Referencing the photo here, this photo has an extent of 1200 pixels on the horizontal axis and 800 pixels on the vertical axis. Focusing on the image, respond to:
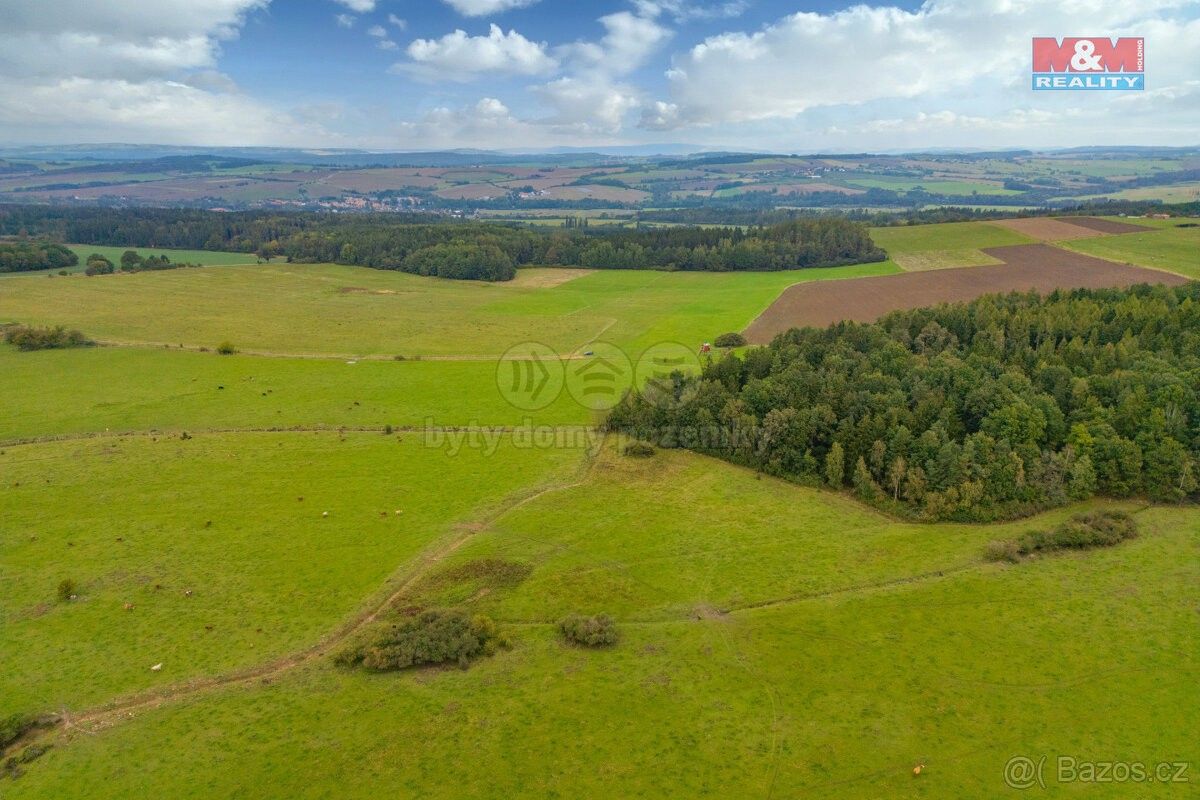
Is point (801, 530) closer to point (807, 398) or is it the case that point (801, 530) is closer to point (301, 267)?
point (807, 398)

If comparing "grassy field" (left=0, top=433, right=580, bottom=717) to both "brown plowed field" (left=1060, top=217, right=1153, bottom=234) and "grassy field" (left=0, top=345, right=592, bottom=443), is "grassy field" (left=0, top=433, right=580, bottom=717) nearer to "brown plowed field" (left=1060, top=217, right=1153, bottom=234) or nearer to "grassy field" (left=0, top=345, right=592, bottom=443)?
"grassy field" (left=0, top=345, right=592, bottom=443)

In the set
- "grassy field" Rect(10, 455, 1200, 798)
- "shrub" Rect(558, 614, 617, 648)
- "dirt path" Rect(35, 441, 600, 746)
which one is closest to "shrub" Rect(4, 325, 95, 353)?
"dirt path" Rect(35, 441, 600, 746)

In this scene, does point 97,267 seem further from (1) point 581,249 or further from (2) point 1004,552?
(2) point 1004,552

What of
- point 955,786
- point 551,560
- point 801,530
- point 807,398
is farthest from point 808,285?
point 955,786

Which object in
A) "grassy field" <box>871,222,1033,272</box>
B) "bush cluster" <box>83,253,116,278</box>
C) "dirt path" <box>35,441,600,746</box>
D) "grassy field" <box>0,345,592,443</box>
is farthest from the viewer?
"bush cluster" <box>83,253,116,278</box>

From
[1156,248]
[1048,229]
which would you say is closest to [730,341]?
[1156,248]

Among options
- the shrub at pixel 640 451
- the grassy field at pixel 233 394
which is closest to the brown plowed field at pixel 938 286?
the shrub at pixel 640 451
